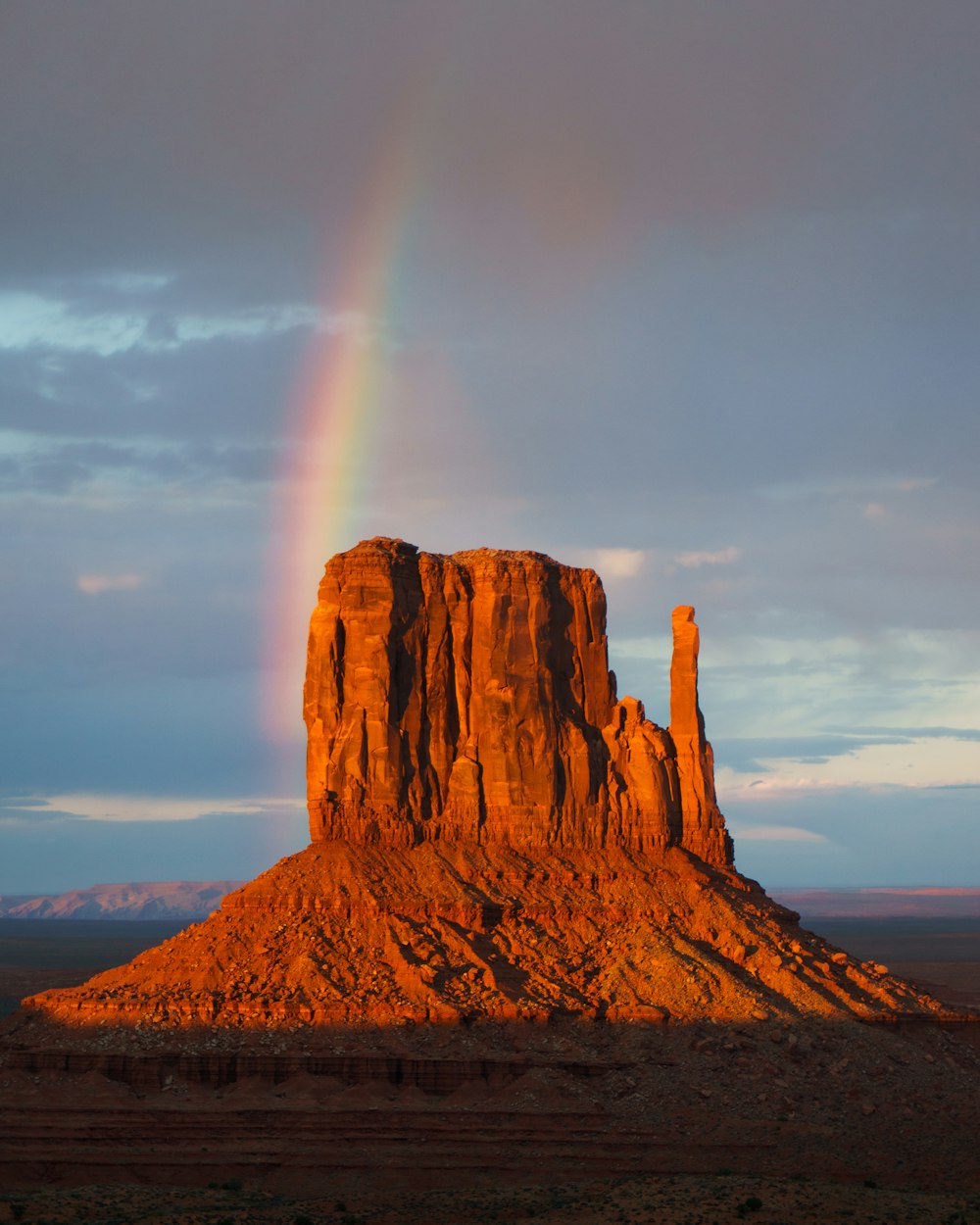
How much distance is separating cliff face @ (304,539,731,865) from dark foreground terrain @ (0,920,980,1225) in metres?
15.5

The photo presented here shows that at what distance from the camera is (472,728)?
115625 millimetres

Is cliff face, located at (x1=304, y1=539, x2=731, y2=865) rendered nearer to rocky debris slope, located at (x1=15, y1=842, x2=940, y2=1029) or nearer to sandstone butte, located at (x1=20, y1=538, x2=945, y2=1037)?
sandstone butte, located at (x1=20, y1=538, x2=945, y2=1037)

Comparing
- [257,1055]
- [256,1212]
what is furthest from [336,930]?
[256,1212]

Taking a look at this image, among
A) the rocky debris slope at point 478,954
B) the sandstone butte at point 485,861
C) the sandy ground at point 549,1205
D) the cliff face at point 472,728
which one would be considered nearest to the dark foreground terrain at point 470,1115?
the sandy ground at point 549,1205

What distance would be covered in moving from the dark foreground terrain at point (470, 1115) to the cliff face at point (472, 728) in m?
15.5

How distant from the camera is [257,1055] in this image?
322 ft

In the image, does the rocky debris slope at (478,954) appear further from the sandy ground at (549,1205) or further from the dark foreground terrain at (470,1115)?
the sandy ground at (549,1205)

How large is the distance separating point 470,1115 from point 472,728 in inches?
1019

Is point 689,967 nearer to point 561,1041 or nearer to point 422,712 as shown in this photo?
point 561,1041

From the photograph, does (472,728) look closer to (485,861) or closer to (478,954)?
(485,861)

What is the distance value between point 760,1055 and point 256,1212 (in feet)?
94.1

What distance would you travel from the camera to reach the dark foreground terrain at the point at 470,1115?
3526 inches

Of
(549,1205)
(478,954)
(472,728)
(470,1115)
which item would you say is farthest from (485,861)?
(549,1205)

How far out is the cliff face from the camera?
11300 cm
